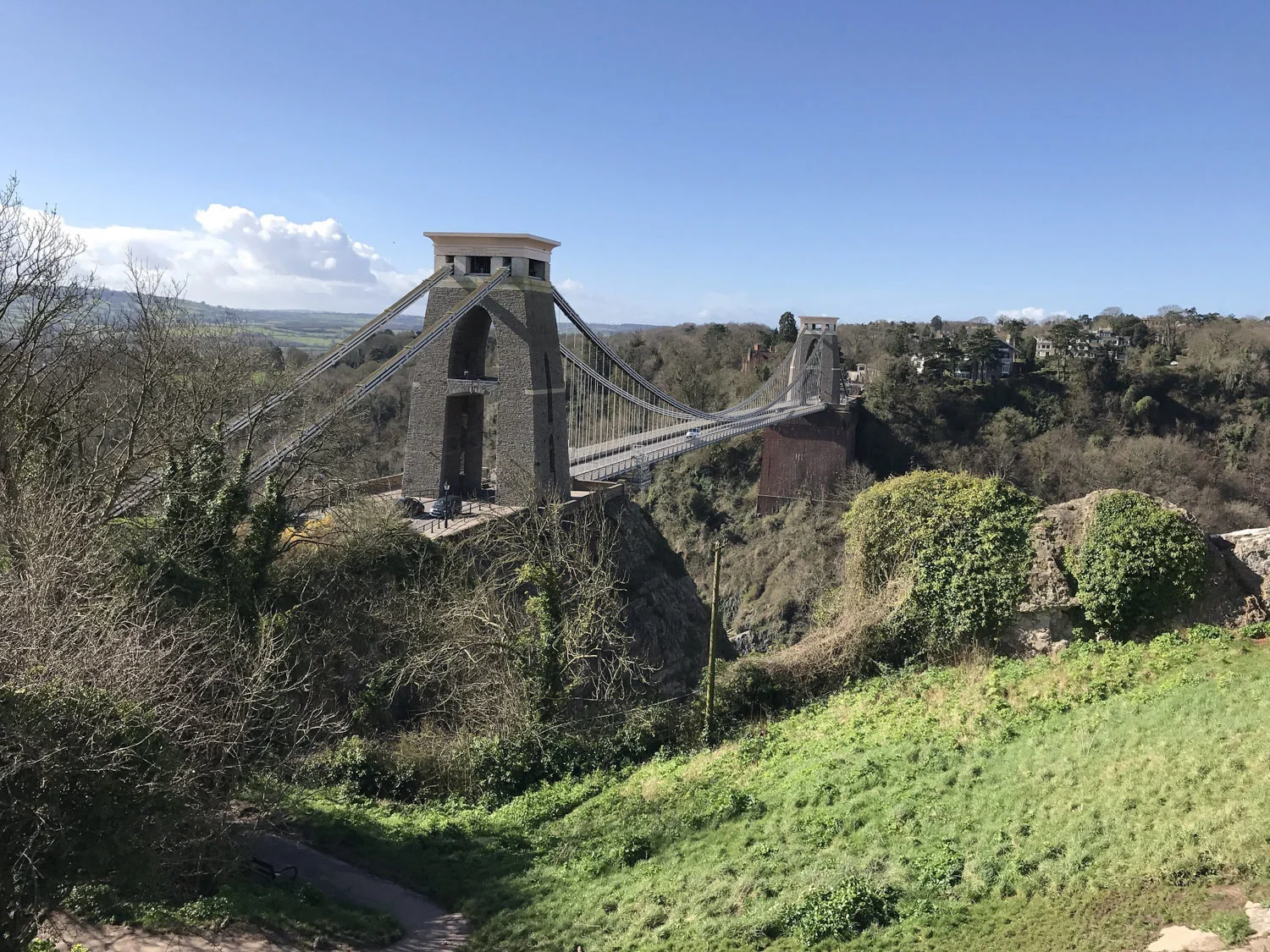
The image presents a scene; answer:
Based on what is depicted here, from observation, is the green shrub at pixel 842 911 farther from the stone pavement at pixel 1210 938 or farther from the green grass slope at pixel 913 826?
the stone pavement at pixel 1210 938

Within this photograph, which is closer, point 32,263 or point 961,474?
point 32,263

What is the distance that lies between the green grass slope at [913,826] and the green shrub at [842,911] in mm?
12

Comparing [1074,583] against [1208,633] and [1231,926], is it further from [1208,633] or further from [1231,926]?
[1231,926]

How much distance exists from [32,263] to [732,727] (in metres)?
9.37

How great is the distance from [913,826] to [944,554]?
4.49 meters

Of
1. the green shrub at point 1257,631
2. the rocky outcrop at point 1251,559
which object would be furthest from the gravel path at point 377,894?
the rocky outcrop at point 1251,559

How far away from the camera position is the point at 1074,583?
9.05 metres

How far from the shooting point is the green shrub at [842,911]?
508cm

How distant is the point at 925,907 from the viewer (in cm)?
508

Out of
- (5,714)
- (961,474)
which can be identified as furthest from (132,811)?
(961,474)

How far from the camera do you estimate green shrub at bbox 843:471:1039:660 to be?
951cm

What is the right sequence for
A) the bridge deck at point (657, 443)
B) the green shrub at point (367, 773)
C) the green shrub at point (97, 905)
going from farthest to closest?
the bridge deck at point (657, 443) → the green shrub at point (367, 773) → the green shrub at point (97, 905)

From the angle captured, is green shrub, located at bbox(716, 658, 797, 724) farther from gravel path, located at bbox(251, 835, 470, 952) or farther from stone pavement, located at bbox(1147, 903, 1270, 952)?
stone pavement, located at bbox(1147, 903, 1270, 952)

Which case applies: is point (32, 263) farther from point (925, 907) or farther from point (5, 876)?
point (925, 907)
